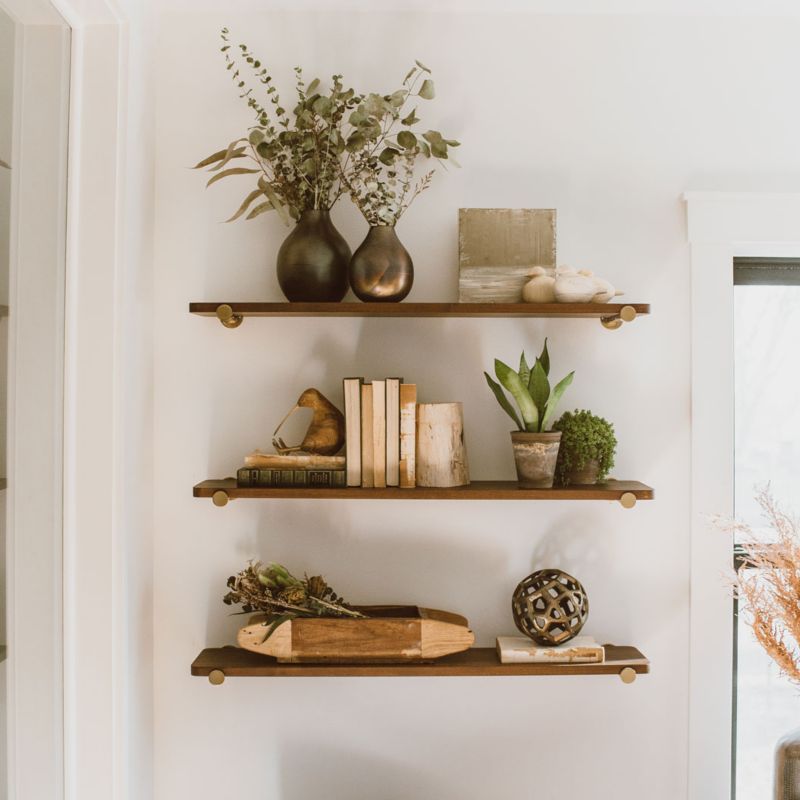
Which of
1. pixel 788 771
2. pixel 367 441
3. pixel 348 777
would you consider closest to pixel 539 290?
pixel 367 441

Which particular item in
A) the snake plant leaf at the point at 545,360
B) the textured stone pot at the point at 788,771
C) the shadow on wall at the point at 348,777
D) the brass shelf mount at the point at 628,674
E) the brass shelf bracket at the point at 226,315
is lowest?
the shadow on wall at the point at 348,777

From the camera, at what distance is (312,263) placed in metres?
1.63

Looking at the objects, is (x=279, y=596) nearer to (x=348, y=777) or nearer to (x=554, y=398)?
(x=348, y=777)

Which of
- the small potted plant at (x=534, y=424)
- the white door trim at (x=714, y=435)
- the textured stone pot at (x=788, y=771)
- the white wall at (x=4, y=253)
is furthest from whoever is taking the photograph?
the white door trim at (x=714, y=435)

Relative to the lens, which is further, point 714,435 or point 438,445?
point 714,435

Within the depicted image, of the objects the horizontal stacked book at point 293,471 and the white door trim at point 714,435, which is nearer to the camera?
the horizontal stacked book at point 293,471

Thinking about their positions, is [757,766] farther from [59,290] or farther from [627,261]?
[59,290]

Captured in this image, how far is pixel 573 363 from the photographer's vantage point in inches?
71.7

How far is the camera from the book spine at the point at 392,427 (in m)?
1.64

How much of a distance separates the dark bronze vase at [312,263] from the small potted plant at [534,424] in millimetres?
422

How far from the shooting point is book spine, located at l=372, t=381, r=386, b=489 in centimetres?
164

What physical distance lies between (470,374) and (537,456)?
0.30 metres

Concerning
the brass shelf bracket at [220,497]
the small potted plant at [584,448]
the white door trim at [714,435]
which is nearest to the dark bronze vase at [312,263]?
the brass shelf bracket at [220,497]

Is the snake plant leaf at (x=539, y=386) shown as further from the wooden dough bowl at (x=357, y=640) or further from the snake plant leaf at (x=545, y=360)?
the wooden dough bowl at (x=357, y=640)
